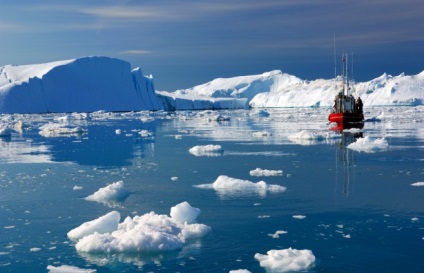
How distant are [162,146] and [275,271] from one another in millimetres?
14905

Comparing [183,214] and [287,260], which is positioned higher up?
[183,214]

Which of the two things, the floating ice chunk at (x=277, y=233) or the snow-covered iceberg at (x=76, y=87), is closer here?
the floating ice chunk at (x=277, y=233)

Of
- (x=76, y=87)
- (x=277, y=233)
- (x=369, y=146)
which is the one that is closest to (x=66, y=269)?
(x=277, y=233)

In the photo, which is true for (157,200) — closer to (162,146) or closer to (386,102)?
(162,146)

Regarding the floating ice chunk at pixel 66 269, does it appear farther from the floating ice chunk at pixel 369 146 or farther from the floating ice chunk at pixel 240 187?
the floating ice chunk at pixel 369 146

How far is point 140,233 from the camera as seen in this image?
6.59 m

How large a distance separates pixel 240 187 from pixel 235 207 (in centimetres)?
156

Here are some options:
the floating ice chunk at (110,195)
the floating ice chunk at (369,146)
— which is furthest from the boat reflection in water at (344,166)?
the floating ice chunk at (110,195)

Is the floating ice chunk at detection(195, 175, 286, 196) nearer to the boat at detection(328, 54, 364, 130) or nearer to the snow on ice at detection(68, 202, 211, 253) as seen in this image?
the snow on ice at detection(68, 202, 211, 253)

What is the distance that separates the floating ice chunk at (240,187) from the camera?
10.1 meters

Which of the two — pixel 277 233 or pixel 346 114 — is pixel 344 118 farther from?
pixel 277 233

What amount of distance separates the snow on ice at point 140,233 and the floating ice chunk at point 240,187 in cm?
238

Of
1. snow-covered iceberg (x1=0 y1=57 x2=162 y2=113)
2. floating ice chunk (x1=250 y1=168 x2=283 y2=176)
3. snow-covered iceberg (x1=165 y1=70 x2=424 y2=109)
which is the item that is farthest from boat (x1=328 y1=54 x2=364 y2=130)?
snow-covered iceberg (x1=165 y1=70 x2=424 y2=109)

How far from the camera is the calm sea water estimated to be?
6.18 m
